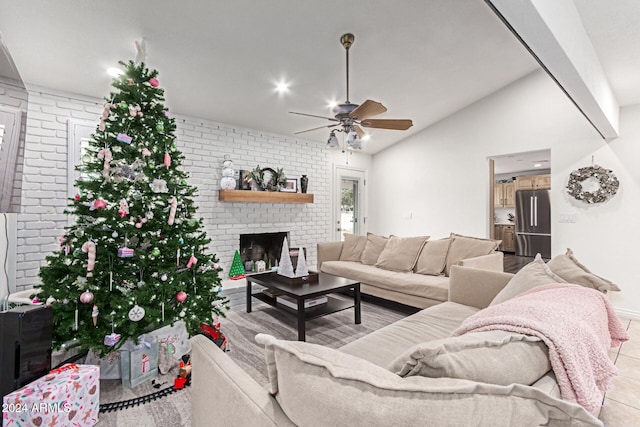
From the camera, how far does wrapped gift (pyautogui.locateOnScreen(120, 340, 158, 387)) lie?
207 cm

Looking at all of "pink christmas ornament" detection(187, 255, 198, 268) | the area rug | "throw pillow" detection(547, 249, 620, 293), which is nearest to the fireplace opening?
the area rug

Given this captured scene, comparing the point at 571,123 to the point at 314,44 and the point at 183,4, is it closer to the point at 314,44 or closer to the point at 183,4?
the point at 314,44

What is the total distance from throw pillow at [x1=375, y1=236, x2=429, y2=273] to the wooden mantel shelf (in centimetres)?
178

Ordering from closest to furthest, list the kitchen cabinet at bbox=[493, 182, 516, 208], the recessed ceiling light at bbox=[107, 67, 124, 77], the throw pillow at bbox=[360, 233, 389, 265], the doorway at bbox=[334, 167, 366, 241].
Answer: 1. the recessed ceiling light at bbox=[107, 67, 124, 77]
2. the throw pillow at bbox=[360, 233, 389, 265]
3. the doorway at bbox=[334, 167, 366, 241]
4. the kitchen cabinet at bbox=[493, 182, 516, 208]

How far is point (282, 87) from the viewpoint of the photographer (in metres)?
3.64

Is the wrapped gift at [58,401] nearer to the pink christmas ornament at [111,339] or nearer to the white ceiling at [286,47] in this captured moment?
the pink christmas ornament at [111,339]

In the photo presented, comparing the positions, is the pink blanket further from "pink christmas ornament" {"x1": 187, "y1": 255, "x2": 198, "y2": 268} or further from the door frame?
the door frame

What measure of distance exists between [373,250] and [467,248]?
1223 millimetres

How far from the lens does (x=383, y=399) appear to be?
63 centimetres

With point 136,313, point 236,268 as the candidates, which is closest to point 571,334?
point 136,313

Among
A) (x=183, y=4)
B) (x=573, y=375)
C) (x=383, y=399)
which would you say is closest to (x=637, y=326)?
(x=573, y=375)

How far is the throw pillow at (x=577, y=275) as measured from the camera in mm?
1664

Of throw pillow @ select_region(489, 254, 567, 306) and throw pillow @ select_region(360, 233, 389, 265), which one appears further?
throw pillow @ select_region(360, 233, 389, 265)

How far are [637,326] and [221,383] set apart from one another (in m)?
4.26
